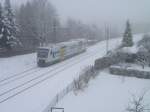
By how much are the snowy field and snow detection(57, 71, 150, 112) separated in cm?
230

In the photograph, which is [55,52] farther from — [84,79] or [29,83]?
[84,79]

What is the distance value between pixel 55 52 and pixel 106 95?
14.1 m

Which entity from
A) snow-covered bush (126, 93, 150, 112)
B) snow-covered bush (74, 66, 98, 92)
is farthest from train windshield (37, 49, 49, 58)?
snow-covered bush (126, 93, 150, 112)

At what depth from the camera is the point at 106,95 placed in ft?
63.9

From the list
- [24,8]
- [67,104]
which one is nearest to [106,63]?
[67,104]

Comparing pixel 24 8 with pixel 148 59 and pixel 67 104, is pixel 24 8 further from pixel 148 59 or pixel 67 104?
pixel 67 104

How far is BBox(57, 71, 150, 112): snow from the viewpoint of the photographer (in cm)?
1681

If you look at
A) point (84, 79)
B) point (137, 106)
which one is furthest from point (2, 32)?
point (137, 106)

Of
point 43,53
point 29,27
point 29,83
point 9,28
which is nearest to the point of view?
point 29,83

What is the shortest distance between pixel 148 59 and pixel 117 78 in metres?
7.07

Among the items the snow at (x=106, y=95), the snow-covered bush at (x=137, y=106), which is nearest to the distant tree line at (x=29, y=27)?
the snow at (x=106, y=95)

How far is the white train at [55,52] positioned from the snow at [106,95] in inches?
332

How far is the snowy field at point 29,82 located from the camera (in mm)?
17328

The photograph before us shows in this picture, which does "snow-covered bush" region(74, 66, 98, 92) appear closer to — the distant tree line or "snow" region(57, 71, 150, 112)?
"snow" region(57, 71, 150, 112)
